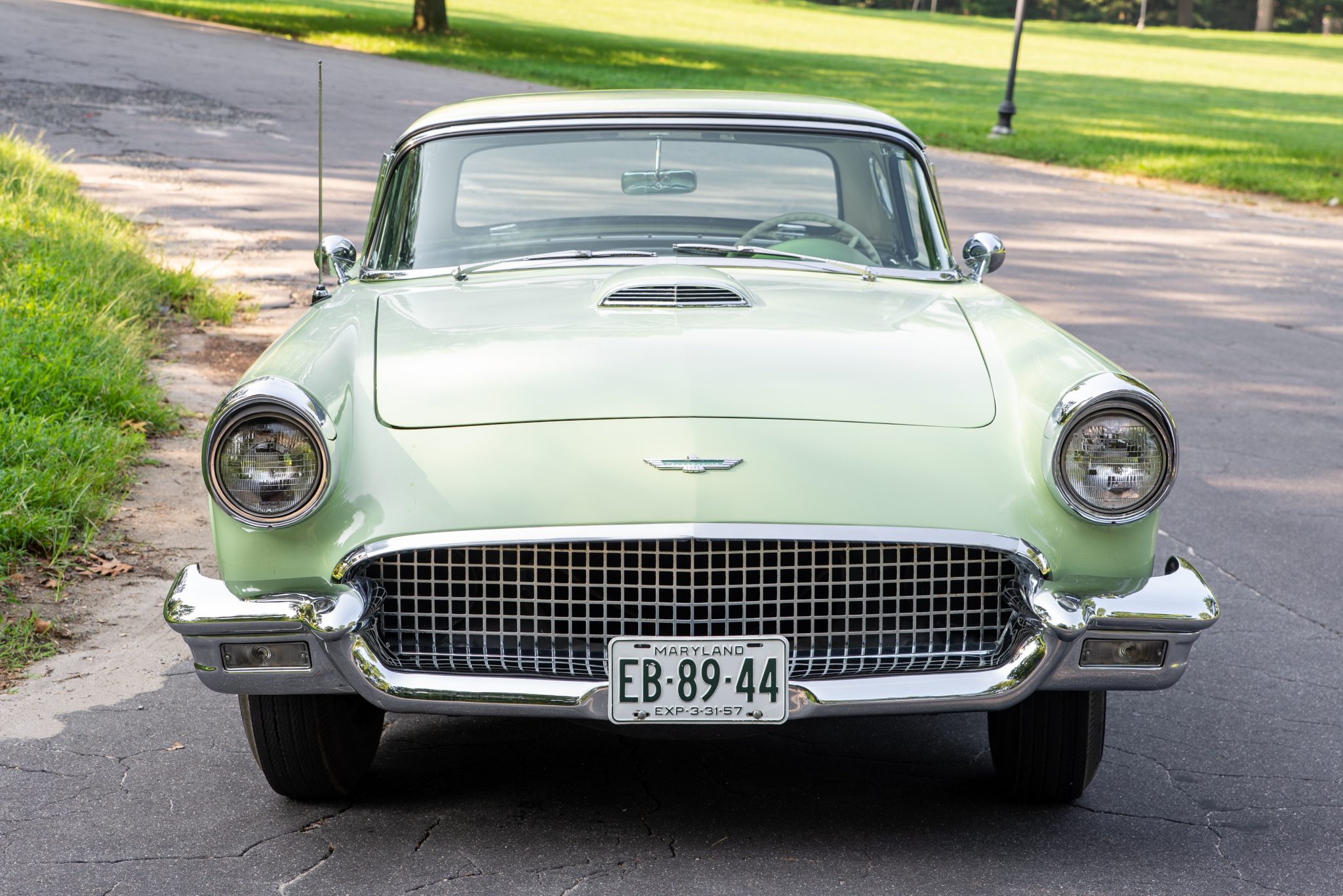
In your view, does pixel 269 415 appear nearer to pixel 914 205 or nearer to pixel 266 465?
pixel 266 465

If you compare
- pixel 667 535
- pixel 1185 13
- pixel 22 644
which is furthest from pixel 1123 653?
pixel 1185 13

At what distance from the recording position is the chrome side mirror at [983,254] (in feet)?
13.6

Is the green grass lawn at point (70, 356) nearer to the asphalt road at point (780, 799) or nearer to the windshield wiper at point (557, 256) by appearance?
the asphalt road at point (780, 799)

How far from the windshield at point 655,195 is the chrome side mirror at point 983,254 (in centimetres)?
23

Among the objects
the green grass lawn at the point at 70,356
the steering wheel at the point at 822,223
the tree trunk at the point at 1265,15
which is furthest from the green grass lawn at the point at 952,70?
the tree trunk at the point at 1265,15

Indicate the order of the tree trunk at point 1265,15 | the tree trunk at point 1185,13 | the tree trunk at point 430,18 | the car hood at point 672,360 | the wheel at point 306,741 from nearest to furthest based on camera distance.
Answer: the car hood at point 672,360
the wheel at point 306,741
the tree trunk at point 430,18
the tree trunk at point 1265,15
the tree trunk at point 1185,13

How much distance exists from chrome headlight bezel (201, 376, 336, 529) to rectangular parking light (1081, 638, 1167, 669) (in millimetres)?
1523

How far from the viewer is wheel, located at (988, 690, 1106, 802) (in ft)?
9.70

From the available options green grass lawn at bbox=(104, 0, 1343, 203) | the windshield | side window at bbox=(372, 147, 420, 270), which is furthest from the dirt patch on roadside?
green grass lawn at bbox=(104, 0, 1343, 203)

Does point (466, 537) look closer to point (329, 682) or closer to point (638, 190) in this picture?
point (329, 682)

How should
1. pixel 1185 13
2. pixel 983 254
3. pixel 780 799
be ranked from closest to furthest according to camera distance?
pixel 780 799, pixel 983 254, pixel 1185 13

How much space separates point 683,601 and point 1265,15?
68511mm

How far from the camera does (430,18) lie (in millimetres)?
26781

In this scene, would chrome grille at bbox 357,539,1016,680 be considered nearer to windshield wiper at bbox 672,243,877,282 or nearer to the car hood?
the car hood
